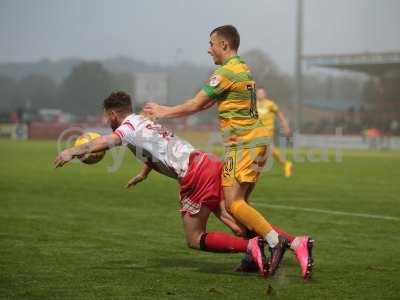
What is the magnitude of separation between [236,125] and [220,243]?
1.05m

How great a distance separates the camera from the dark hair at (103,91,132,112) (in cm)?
741

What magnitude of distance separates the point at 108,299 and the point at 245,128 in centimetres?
205

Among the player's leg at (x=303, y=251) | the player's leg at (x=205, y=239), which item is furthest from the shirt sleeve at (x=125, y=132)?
the player's leg at (x=303, y=251)

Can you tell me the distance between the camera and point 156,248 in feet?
28.6

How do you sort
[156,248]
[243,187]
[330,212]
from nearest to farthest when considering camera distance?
[243,187]
[156,248]
[330,212]

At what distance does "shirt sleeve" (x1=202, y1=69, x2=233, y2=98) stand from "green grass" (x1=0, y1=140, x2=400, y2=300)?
159 cm

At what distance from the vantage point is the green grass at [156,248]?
6.48 meters

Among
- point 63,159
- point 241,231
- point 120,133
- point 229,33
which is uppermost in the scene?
point 229,33

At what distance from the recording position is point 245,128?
7.20 m

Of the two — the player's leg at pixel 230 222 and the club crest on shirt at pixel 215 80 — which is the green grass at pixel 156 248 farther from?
the club crest on shirt at pixel 215 80

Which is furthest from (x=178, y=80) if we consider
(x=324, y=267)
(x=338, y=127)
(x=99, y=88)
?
(x=324, y=267)

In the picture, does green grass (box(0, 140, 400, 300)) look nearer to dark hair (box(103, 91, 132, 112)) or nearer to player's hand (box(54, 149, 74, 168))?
player's hand (box(54, 149, 74, 168))

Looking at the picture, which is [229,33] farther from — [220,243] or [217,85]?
[220,243]

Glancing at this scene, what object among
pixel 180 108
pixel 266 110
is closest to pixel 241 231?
pixel 180 108
